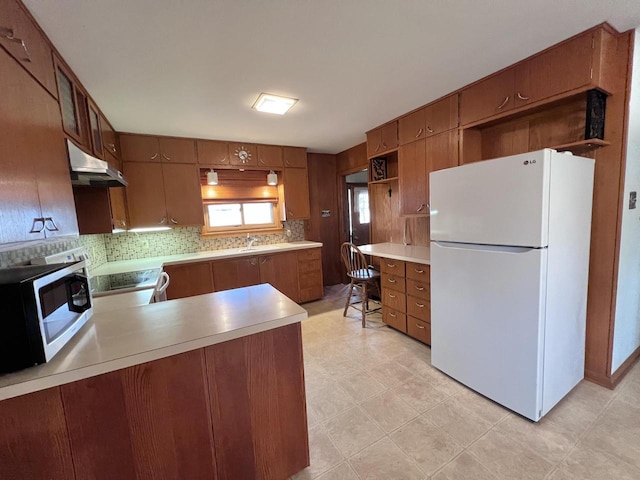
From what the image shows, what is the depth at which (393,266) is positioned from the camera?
2.90 metres

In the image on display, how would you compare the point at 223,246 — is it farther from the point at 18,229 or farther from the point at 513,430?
the point at 513,430

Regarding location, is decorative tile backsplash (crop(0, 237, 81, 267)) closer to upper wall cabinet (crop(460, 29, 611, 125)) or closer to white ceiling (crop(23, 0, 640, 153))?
white ceiling (crop(23, 0, 640, 153))

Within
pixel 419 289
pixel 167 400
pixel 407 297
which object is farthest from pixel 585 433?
pixel 167 400

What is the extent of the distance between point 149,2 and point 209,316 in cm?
153

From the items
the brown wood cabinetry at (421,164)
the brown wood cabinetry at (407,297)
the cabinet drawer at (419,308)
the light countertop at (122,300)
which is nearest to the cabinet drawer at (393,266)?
the brown wood cabinetry at (407,297)

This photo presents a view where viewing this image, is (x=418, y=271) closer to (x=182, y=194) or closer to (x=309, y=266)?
(x=309, y=266)

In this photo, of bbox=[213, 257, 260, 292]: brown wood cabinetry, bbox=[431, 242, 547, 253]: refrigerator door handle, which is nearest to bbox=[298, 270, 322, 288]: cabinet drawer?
bbox=[213, 257, 260, 292]: brown wood cabinetry

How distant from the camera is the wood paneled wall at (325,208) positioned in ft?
15.3

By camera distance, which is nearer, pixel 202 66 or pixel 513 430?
pixel 513 430

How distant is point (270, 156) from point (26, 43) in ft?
9.16

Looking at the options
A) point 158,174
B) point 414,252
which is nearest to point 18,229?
point 158,174

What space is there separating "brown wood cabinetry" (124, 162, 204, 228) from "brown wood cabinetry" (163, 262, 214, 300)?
600 millimetres

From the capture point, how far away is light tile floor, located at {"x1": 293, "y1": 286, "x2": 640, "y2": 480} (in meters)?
1.42

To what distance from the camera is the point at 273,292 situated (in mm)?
1665
